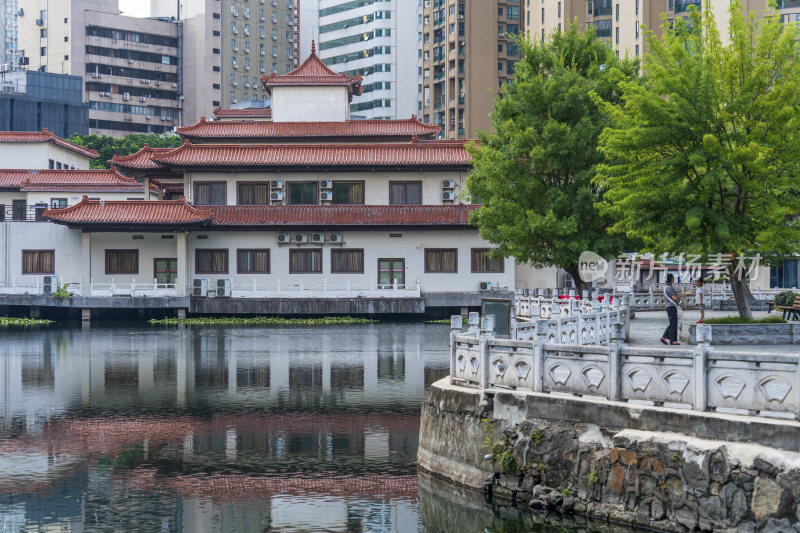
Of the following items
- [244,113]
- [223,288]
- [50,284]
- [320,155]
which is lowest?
[223,288]

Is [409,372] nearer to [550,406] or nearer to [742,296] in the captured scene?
[742,296]

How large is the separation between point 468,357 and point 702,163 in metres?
10.2

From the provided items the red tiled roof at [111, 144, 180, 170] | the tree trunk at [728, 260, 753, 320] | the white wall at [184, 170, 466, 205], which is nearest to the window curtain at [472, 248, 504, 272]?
the white wall at [184, 170, 466, 205]

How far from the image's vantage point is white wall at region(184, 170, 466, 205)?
189ft

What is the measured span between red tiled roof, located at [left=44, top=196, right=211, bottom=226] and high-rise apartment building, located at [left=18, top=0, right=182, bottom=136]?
77.0 meters

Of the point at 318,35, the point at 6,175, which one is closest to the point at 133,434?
the point at 6,175

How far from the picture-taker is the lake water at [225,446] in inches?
580

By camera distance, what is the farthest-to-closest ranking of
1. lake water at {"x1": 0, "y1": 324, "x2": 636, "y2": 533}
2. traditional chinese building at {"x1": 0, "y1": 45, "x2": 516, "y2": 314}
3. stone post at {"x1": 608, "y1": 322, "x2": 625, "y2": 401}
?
1. traditional chinese building at {"x1": 0, "y1": 45, "x2": 516, "y2": 314}
2. lake water at {"x1": 0, "y1": 324, "x2": 636, "y2": 533}
3. stone post at {"x1": 608, "y1": 322, "x2": 625, "y2": 401}

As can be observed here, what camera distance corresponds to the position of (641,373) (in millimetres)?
13906

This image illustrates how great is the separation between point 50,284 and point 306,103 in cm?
2214

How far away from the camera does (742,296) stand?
2672 cm

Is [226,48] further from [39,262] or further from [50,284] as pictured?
[50,284]

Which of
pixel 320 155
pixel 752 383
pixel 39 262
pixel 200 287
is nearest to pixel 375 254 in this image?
pixel 320 155

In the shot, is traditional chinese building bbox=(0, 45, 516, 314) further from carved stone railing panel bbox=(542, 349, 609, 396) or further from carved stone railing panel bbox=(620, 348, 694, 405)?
carved stone railing panel bbox=(620, 348, 694, 405)
